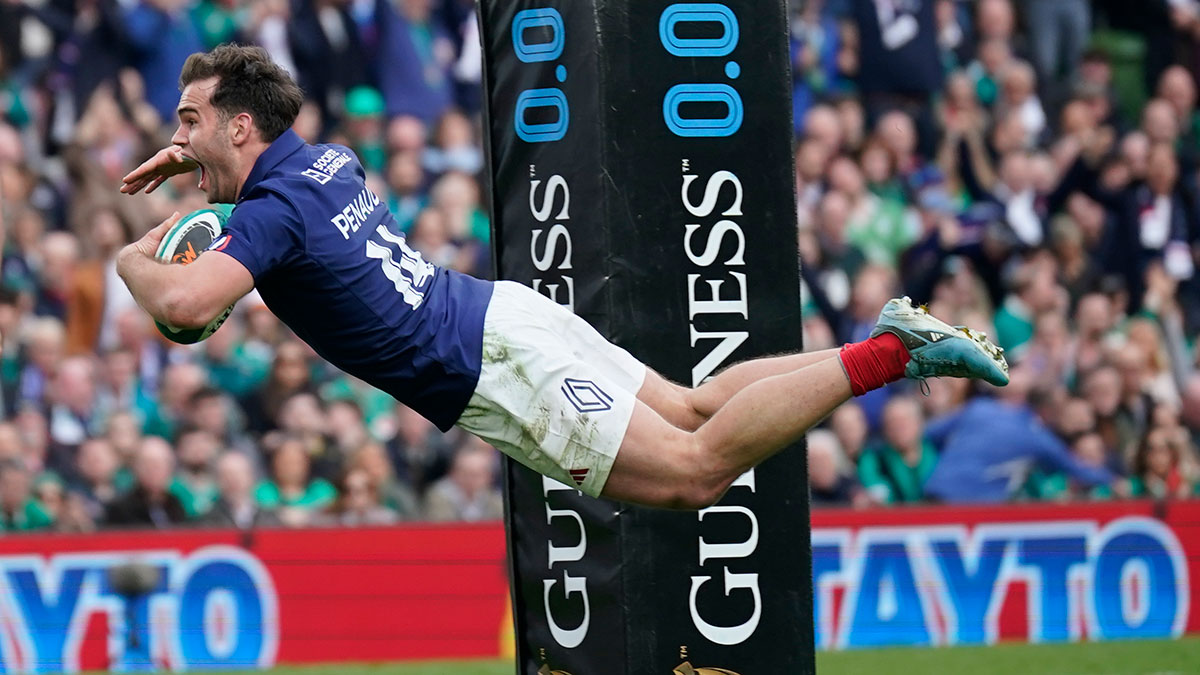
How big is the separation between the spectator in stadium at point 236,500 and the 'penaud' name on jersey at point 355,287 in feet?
13.7

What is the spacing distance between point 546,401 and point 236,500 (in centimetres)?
461

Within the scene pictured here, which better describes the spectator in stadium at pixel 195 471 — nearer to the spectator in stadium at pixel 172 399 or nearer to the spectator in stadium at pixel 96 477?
the spectator in stadium at pixel 172 399

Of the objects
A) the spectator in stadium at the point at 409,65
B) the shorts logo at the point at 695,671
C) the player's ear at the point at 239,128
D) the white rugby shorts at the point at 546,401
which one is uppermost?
the spectator in stadium at the point at 409,65

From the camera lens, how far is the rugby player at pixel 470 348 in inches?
249

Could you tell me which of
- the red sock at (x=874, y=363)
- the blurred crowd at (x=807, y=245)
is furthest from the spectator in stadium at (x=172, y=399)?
the red sock at (x=874, y=363)

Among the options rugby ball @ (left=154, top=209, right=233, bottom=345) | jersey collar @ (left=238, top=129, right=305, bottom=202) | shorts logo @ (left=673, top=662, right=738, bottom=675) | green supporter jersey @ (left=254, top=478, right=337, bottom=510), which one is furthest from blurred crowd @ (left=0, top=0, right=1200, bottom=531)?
rugby ball @ (left=154, top=209, right=233, bottom=345)

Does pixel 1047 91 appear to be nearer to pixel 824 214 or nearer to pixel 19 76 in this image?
pixel 824 214

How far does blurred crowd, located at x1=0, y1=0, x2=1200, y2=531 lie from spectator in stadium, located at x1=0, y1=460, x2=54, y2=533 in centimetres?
2

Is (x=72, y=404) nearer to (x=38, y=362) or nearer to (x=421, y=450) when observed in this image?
(x=38, y=362)

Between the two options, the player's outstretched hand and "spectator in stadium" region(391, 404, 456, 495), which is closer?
the player's outstretched hand

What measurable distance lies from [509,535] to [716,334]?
1.21 m

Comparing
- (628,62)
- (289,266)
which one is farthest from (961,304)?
(289,266)

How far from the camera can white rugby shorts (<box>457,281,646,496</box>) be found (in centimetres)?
639

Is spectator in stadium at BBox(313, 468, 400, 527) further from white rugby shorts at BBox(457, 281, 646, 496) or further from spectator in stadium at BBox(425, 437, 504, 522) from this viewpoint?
white rugby shorts at BBox(457, 281, 646, 496)
